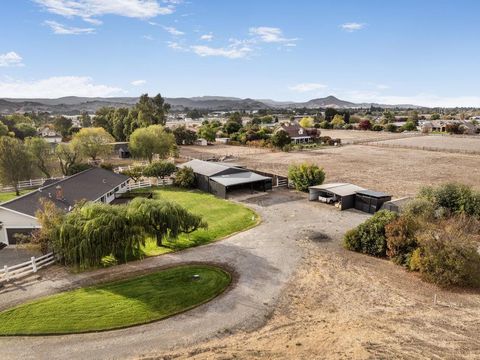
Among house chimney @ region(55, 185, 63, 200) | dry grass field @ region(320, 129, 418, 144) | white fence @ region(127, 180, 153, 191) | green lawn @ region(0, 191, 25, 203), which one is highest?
dry grass field @ region(320, 129, 418, 144)

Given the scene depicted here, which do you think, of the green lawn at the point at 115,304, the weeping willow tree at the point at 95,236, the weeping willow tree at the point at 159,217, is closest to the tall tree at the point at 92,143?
the weeping willow tree at the point at 159,217

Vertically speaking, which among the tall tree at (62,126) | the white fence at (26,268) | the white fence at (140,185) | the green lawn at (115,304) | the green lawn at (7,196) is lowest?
the green lawn at (7,196)

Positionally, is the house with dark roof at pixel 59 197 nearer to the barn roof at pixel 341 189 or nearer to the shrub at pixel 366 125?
the barn roof at pixel 341 189

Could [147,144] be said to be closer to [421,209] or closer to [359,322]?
[421,209]

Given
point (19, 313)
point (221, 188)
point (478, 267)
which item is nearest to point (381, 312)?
point (478, 267)

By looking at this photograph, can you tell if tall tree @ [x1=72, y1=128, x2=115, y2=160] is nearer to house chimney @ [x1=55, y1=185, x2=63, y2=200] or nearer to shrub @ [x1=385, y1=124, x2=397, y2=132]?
house chimney @ [x1=55, y1=185, x2=63, y2=200]

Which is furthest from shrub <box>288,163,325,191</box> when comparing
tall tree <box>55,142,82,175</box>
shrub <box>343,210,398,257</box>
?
tall tree <box>55,142,82,175</box>
